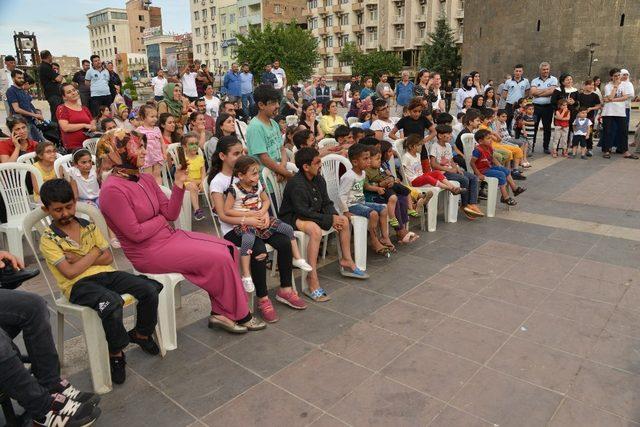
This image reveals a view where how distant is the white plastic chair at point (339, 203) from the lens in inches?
182

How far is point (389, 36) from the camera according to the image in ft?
182

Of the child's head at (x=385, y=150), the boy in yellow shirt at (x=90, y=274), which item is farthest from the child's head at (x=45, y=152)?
the child's head at (x=385, y=150)

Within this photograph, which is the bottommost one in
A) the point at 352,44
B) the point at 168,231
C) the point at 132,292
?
the point at 132,292

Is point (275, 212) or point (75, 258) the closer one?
point (75, 258)

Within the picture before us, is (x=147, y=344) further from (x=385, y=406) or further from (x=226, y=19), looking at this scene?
(x=226, y=19)

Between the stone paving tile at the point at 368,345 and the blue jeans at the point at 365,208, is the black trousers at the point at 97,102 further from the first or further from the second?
the stone paving tile at the point at 368,345

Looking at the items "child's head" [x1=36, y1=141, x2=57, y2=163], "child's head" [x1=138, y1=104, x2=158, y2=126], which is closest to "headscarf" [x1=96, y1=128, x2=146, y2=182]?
"child's head" [x1=36, y1=141, x2=57, y2=163]

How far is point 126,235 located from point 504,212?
17.2 ft

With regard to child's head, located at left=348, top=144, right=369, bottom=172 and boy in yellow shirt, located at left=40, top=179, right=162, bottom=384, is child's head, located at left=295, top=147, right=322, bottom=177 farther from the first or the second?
boy in yellow shirt, located at left=40, top=179, right=162, bottom=384

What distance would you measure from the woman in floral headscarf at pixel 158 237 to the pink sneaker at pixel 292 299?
394 mm

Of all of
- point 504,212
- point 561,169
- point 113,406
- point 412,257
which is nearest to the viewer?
point 113,406

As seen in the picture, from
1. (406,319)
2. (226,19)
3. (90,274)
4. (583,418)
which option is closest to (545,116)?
(406,319)

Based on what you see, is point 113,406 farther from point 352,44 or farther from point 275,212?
point 352,44

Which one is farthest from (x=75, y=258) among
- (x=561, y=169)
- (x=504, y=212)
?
(x=561, y=169)
